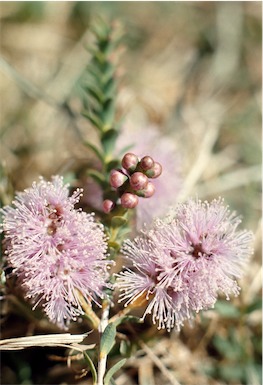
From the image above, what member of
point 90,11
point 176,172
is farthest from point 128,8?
point 176,172

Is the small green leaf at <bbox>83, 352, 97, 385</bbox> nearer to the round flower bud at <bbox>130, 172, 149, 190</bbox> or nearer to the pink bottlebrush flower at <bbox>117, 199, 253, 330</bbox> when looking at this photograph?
the pink bottlebrush flower at <bbox>117, 199, 253, 330</bbox>

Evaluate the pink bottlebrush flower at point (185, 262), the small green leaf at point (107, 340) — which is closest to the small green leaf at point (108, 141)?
the pink bottlebrush flower at point (185, 262)

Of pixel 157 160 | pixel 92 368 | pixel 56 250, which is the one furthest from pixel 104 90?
pixel 92 368

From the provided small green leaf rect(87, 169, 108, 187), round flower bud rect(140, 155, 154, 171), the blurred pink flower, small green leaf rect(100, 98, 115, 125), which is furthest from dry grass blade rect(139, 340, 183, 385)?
small green leaf rect(100, 98, 115, 125)

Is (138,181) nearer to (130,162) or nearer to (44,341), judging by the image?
(130,162)

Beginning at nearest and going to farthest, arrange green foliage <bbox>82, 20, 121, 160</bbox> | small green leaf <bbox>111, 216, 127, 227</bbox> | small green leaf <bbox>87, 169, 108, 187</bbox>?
1. small green leaf <bbox>111, 216, 127, 227</bbox>
2. small green leaf <bbox>87, 169, 108, 187</bbox>
3. green foliage <bbox>82, 20, 121, 160</bbox>
